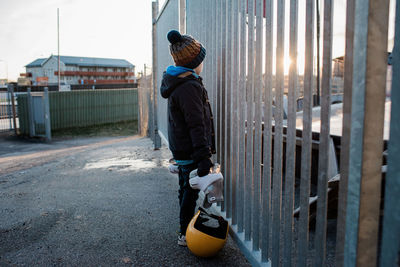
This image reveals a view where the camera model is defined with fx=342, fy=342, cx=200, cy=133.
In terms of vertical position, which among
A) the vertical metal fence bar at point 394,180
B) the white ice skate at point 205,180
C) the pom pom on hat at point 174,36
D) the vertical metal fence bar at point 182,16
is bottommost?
the white ice skate at point 205,180

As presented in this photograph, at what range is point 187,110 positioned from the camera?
256cm

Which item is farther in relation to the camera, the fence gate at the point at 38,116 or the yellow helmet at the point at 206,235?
the fence gate at the point at 38,116

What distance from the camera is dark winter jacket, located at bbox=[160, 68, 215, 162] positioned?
2523 mm

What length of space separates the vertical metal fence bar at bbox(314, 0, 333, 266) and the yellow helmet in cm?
110

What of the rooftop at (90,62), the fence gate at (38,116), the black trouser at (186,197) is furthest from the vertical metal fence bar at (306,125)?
the rooftop at (90,62)

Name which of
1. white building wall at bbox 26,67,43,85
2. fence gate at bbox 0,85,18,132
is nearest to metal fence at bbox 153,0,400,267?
fence gate at bbox 0,85,18,132

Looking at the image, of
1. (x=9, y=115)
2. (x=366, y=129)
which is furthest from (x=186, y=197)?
(x=9, y=115)

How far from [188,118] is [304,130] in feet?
3.41

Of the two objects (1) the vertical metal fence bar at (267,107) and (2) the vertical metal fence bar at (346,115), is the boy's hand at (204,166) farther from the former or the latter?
(2) the vertical metal fence bar at (346,115)

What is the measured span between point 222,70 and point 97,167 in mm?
3776

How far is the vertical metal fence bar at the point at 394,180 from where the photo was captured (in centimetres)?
108

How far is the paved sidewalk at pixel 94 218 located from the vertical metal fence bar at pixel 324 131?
117cm

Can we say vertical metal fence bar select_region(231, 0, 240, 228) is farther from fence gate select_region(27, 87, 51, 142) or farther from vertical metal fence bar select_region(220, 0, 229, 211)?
fence gate select_region(27, 87, 51, 142)

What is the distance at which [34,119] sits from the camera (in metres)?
13.9
